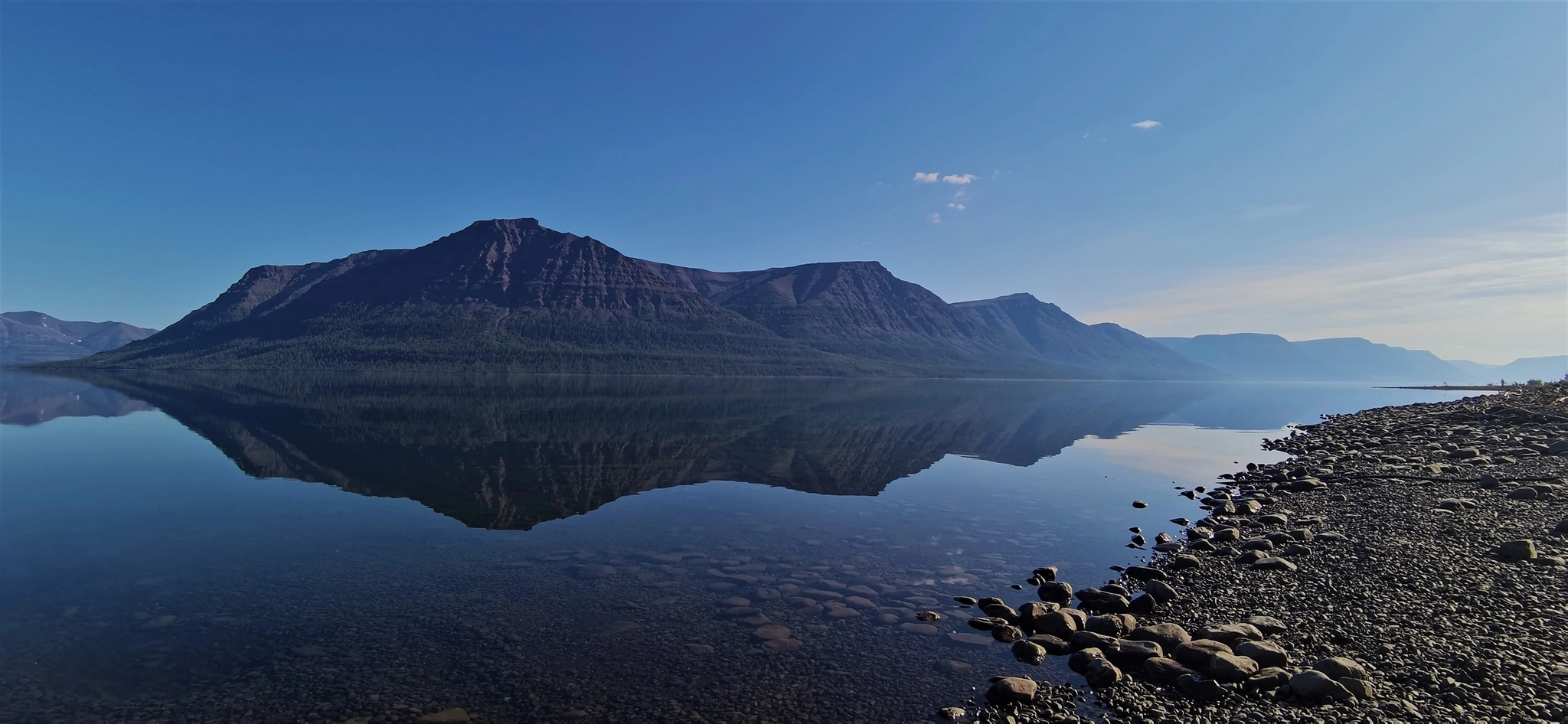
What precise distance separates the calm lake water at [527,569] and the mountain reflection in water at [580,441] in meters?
0.38

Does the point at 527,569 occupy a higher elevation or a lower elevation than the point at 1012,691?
lower

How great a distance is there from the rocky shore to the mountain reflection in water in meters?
13.9

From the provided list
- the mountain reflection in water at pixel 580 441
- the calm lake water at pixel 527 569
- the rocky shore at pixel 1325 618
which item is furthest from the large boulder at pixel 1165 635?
the mountain reflection in water at pixel 580 441

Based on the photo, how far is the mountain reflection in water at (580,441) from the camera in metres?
27.5

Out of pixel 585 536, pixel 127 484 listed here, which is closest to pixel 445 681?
pixel 585 536

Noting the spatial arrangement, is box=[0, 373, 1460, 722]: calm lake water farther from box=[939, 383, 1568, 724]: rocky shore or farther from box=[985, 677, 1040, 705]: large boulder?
box=[939, 383, 1568, 724]: rocky shore

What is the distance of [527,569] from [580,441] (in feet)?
92.9

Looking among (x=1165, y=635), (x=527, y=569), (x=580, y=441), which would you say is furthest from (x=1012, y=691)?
(x=580, y=441)

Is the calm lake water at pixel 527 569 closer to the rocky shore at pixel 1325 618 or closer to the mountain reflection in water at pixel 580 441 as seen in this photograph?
the mountain reflection in water at pixel 580 441

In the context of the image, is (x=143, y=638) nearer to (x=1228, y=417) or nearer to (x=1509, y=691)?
(x=1509, y=691)

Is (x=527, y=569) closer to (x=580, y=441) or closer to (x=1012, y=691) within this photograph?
(x=1012, y=691)

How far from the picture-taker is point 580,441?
43594 millimetres

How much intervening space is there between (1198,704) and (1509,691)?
3671 millimetres

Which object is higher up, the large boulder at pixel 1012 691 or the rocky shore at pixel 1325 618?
the rocky shore at pixel 1325 618
